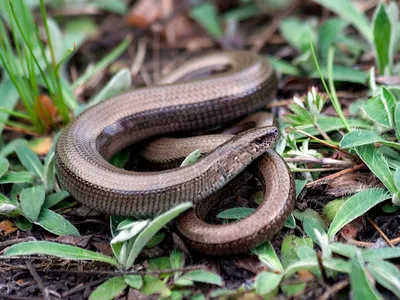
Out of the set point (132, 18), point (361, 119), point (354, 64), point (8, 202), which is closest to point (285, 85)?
point (354, 64)

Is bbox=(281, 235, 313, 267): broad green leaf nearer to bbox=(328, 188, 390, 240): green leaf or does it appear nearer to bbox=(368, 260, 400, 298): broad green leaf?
bbox=(328, 188, 390, 240): green leaf

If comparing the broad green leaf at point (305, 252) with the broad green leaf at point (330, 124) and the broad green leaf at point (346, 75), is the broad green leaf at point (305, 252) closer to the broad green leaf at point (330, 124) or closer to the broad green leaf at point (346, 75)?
the broad green leaf at point (330, 124)

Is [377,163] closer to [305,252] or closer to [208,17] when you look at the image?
[305,252]

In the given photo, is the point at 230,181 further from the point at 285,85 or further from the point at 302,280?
the point at 285,85

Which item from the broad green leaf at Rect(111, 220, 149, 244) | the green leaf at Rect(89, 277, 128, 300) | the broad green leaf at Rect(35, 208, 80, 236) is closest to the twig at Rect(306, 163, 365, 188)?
the broad green leaf at Rect(111, 220, 149, 244)

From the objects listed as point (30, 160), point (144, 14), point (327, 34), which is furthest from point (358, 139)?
point (144, 14)

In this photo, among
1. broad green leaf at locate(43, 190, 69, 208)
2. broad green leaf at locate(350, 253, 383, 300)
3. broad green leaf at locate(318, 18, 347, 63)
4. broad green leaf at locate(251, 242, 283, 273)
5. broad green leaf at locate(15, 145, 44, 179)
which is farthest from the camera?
broad green leaf at locate(318, 18, 347, 63)

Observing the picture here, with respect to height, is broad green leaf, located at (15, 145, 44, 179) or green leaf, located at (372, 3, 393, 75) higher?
green leaf, located at (372, 3, 393, 75)
